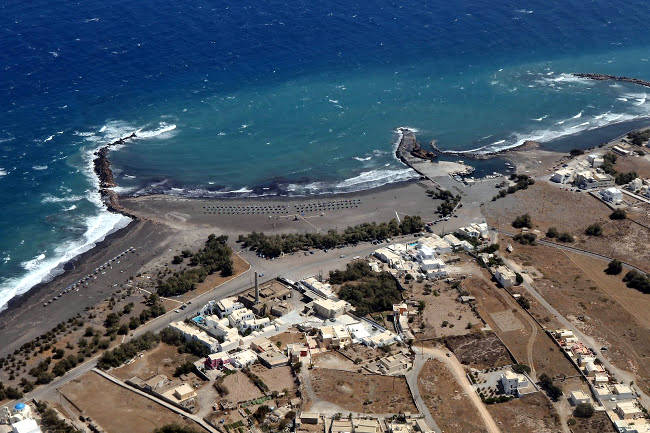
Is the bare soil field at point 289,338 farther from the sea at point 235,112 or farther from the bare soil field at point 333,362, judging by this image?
the sea at point 235,112

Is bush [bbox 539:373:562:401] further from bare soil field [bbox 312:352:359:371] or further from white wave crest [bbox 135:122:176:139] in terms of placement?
white wave crest [bbox 135:122:176:139]

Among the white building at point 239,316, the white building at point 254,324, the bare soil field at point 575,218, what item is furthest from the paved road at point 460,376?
the bare soil field at point 575,218

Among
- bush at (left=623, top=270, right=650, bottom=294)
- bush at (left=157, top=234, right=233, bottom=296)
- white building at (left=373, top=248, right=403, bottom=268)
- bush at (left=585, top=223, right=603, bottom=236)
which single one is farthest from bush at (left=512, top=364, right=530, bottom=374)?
bush at (left=157, top=234, right=233, bottom=296)

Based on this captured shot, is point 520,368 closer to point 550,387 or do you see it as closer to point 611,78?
point 550,387

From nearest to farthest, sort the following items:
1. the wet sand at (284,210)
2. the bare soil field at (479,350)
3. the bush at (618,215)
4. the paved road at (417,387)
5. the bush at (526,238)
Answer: the paved road at (417,387), the bare soil field at (479,350), the bush at (526,238), the bush at (618,215), the wet sand at (284,210)

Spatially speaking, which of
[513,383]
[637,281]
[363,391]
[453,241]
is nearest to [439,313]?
[513,383]

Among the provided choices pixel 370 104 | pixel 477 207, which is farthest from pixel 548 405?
pixel 370 104
